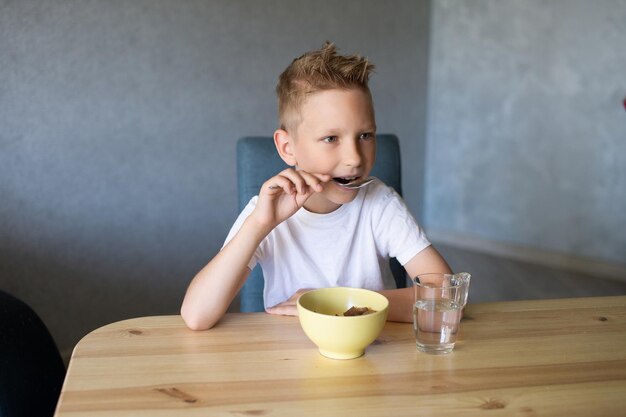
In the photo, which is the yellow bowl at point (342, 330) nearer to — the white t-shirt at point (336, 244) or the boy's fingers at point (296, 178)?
the boy's fingers at point (296, 178)

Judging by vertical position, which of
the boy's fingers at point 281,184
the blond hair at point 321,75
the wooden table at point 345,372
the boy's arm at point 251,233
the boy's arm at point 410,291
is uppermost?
the blond hair at point 321,75

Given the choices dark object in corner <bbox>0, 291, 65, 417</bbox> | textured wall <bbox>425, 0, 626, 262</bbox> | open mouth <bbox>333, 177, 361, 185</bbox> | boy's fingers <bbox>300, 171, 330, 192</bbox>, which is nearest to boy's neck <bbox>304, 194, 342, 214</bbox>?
open mouth <bbox>333, 177, 361, 185</bbox>

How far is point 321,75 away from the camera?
1.36m

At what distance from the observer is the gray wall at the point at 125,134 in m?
2.56

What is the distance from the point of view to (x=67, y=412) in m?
0.90

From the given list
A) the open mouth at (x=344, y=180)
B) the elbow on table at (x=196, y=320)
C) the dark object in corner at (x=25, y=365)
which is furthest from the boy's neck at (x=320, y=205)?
the dark object in corner at (x=25, y=365)

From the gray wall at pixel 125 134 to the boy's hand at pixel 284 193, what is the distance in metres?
1.55

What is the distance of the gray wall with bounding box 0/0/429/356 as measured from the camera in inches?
101

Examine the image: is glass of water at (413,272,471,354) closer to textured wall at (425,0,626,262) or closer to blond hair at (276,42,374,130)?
blond hair at (276,42,374,130)

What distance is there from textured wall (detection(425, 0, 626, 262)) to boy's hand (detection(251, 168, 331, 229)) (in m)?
2.92

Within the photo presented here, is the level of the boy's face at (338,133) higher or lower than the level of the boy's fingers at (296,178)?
higher

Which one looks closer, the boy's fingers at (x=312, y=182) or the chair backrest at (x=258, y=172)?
the boy's fingers at (x=312, y=182)

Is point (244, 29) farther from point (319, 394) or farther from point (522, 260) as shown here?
point (319, 394)

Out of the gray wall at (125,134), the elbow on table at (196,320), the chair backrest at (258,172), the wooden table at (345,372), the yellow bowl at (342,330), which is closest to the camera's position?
the wooden table at (345,372)
